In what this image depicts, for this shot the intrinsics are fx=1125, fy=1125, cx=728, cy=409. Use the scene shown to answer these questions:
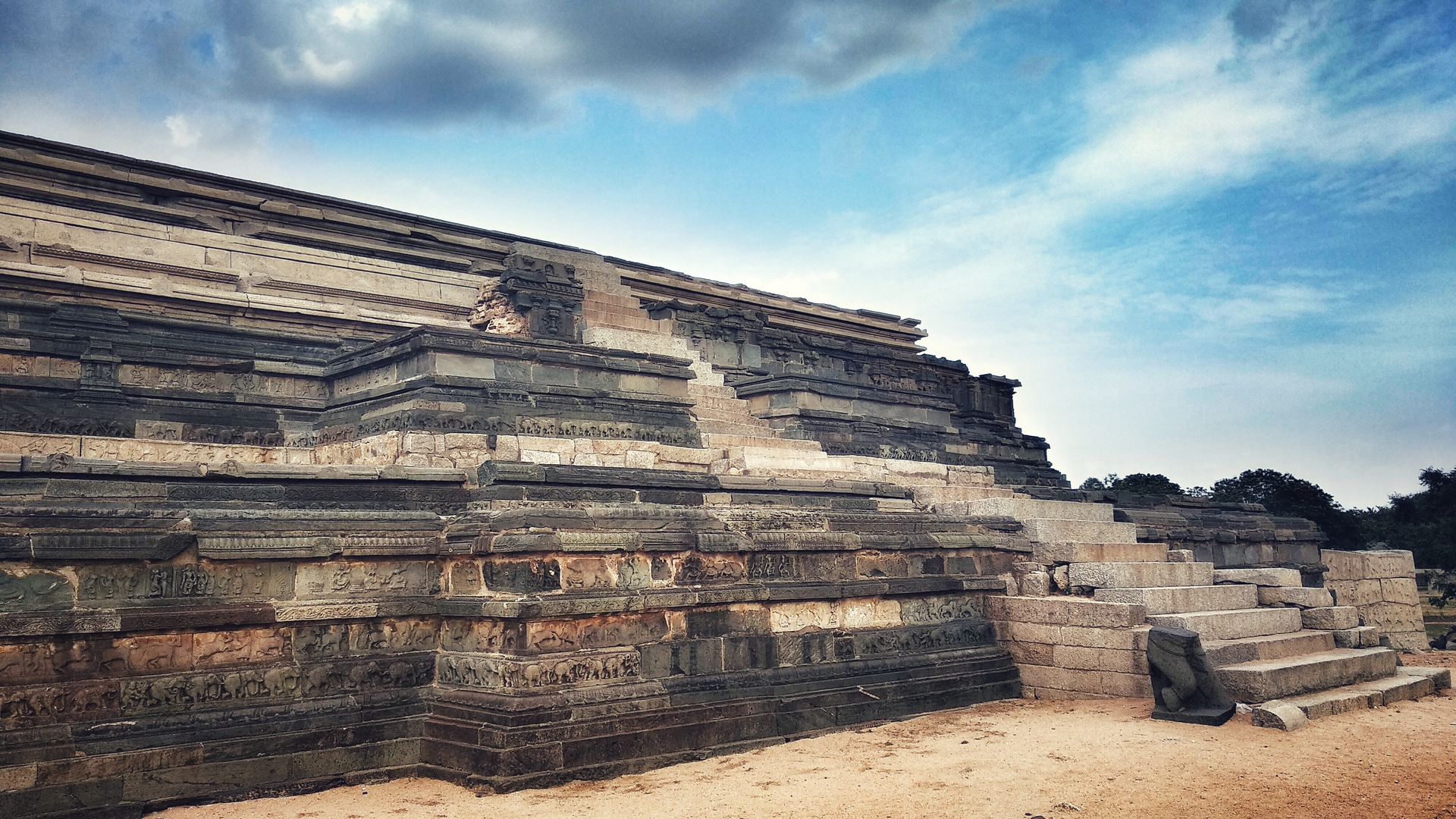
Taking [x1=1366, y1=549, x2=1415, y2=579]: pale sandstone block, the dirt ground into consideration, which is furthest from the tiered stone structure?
[x1=1366, y1=549, x2=1415, y2=579]: pale sandstone block

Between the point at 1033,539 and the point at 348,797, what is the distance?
9171 mm

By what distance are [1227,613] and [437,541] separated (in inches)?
372

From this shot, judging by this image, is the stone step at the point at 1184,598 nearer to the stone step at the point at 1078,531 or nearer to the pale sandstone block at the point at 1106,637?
the pale sandstone block at the point at 1106,637

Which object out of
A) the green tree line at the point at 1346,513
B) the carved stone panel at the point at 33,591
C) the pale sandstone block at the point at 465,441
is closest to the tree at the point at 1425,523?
the green tree line at the point at 1346,513

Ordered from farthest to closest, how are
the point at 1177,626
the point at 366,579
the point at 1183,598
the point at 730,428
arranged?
the point at 730,428 → the point at 1183,598 → the point at 1177,626 → the point at 366,579

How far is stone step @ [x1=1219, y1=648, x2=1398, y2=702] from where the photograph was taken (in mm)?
12125

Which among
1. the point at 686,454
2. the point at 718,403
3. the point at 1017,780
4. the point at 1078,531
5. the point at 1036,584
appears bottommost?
the point at 1017,780

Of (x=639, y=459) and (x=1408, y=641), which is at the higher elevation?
(x=639, y=459)

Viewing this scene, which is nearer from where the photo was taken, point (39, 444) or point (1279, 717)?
point (1279, 717)

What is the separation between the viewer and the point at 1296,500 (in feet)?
149

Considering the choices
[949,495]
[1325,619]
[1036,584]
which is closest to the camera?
[1036,584]

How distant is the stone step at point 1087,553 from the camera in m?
14.4

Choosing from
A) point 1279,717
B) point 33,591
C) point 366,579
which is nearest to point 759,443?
point 1279,717

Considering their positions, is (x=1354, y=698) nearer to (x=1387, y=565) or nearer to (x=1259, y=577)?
(x=1259, y=577)
